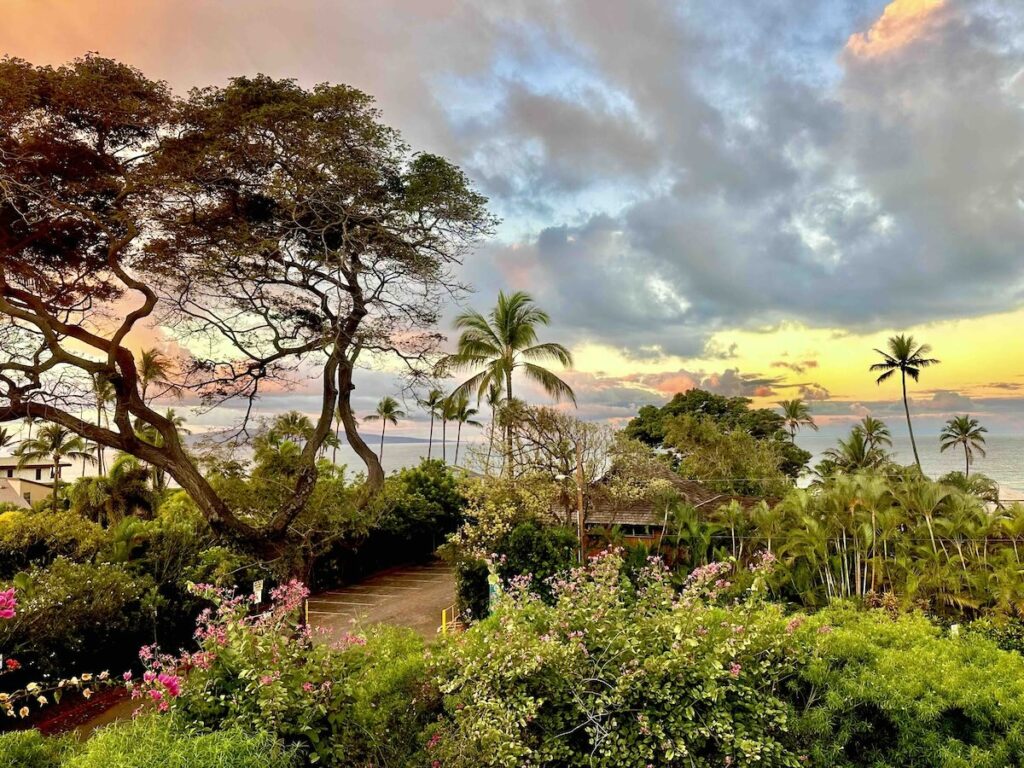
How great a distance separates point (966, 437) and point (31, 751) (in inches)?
1740

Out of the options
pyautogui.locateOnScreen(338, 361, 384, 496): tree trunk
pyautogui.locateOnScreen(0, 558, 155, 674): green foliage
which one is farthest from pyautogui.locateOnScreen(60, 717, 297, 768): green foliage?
pyautogui.locateOnScreen(338, 361, 384, 496): tree trunk

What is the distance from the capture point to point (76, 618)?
6766 millimetres

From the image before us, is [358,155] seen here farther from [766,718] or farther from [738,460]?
[738,460]

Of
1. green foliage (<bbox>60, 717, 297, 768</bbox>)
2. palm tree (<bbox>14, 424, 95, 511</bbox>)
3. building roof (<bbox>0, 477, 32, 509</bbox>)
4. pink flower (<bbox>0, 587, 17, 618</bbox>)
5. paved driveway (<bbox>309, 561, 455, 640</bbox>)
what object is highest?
palm tree (<bbox>14, 424, 95, 511</bbox>)

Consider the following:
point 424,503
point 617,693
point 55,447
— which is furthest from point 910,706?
point 55,447

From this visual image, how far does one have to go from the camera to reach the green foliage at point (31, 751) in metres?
3.16

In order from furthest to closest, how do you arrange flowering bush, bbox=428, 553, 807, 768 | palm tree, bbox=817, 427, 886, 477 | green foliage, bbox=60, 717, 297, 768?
1. palm tree, bbox=817, 427, 886, 477
2. flowering bush, bbox=428, 553, 807, 768
3. green foliage, bbox=60, 717, 297, 768

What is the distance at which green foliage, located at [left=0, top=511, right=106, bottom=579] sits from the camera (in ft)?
30.1

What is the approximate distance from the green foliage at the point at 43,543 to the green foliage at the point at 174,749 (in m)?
7.23

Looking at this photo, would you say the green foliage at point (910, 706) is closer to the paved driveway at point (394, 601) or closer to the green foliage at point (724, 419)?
the paved driveway at point (394, 601)

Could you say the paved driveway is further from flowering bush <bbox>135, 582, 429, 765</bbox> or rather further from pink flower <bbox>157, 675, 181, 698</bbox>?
pink flower <bbox>157, 675, 181, 698</bbox>

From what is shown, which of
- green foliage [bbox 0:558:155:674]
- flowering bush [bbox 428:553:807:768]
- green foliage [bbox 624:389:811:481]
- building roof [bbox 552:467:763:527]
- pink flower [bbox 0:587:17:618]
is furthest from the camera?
green foliage [bbox 624:389:811:481]

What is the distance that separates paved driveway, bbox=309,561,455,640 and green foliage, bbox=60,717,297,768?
23.5 ft

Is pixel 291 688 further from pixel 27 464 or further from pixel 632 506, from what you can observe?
pixel 27 464
